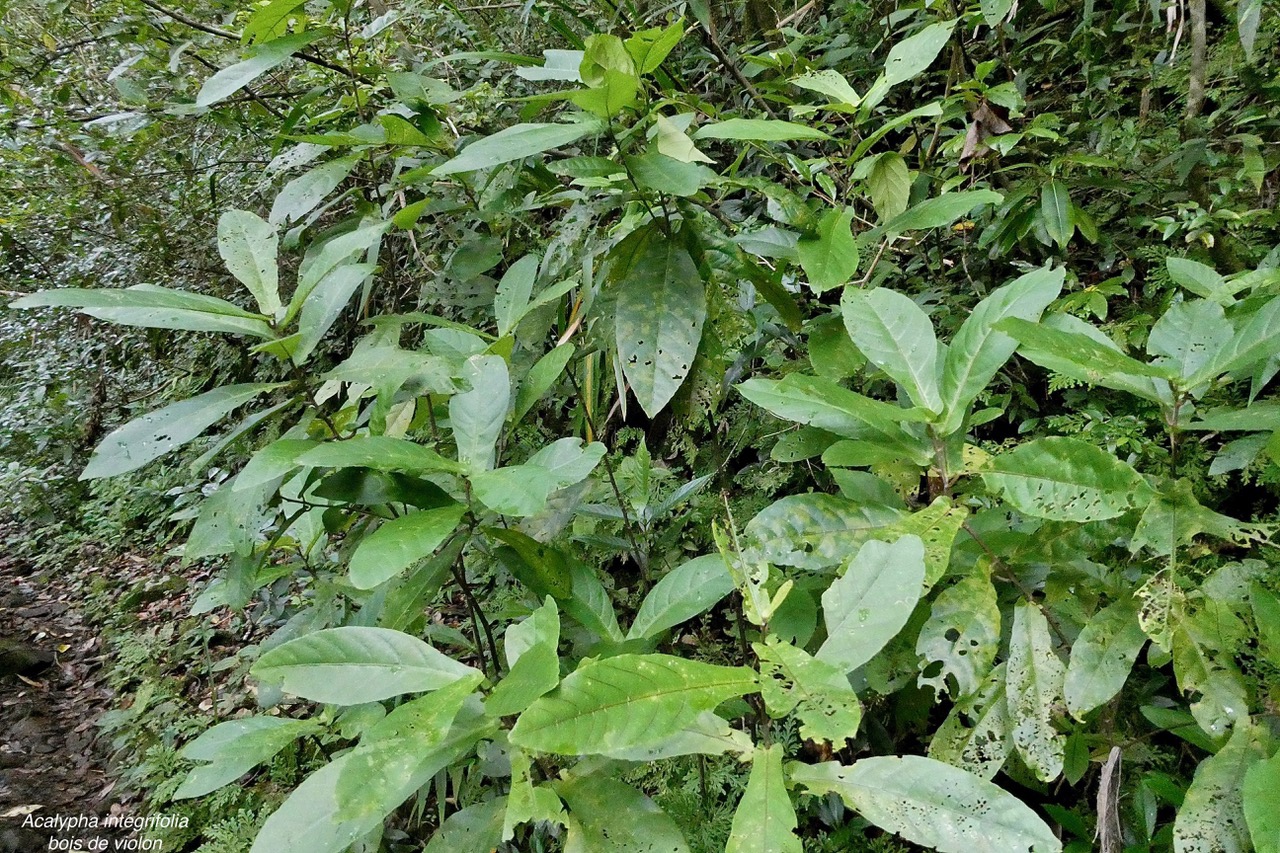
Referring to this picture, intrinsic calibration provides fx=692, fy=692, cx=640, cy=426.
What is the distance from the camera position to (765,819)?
0.62m

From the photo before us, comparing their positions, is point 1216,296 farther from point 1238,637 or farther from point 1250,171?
point 1250,171

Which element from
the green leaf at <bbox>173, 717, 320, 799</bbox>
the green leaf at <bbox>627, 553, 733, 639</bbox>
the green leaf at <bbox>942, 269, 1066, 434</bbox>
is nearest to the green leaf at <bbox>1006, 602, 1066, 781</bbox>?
the green leaf at <bbox>942, 269, 1066, 434</bbox>

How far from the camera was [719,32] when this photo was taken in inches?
134

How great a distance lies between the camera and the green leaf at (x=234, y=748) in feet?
3.26

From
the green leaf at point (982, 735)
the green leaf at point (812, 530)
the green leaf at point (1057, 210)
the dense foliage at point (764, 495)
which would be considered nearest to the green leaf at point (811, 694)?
the dense foliage at point (764, 495)

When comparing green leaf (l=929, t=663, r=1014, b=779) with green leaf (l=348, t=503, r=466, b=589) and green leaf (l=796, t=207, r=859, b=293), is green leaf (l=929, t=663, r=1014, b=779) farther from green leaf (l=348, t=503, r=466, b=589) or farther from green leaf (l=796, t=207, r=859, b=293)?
green leaf (l=348, t=503, r=466, b=589)

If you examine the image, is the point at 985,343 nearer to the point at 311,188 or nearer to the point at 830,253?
the point at 830,253

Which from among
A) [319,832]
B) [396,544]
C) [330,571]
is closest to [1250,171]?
[396,544]

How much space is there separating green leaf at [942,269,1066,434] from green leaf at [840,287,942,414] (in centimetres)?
2

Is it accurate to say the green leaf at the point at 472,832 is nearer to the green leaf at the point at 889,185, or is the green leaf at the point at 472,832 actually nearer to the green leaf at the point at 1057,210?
the green leaf at the point at 889,185

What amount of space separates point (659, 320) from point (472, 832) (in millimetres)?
731

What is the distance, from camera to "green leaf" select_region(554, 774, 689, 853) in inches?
30.6

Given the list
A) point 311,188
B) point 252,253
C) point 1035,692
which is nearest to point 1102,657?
point 1035,692

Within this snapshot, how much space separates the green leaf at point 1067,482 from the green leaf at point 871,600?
14 cm
